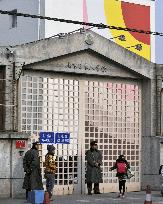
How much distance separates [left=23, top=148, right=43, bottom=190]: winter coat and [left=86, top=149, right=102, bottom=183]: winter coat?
263 centimetres

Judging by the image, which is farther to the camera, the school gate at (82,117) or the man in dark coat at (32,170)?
the school gate at (82,117)

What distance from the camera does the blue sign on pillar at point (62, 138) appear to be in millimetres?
23531

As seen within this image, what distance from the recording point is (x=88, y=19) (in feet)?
149

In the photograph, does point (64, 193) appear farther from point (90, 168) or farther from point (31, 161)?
point (31, 161)

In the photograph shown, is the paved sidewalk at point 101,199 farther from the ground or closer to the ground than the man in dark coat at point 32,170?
closer to the ground

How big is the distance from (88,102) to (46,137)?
2175 millimetres

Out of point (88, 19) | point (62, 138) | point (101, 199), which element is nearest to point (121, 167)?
point (101, 199)

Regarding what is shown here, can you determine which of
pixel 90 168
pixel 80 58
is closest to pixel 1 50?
pixel 80 58

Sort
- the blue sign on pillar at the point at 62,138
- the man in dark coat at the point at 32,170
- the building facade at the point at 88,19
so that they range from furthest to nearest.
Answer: the building facade at the point at 88,19 → the blue sign on pillar at the point at 62,138 → the man in dark coat at the point at 32,170

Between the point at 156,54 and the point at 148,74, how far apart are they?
2548 cm

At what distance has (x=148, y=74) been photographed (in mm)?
25922

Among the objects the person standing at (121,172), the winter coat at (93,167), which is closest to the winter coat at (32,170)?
the winter coat at (93,167)

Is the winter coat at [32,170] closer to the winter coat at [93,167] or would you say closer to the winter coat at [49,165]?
the winter coat at [49,165]

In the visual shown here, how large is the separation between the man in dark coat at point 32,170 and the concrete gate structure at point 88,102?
5.62 feet
